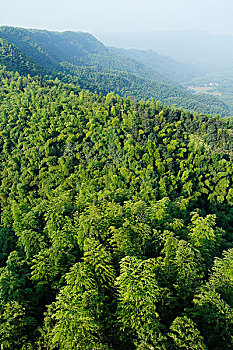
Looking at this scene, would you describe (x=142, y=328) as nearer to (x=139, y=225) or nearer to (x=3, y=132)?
(x=139, y=225)

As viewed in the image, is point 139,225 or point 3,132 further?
point 3,132

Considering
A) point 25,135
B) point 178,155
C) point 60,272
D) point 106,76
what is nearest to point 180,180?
point 178,155

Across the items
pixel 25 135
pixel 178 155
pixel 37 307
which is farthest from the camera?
pixel 25 135

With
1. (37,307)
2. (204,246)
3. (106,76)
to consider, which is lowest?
(37,307)

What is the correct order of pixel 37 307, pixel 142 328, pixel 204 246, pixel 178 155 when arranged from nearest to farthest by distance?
pixel 142 328, pixel 37 307, pixel 204 246, pixel 178 155

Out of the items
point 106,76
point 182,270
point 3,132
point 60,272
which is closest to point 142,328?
point 182,270

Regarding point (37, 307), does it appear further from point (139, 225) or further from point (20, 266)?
point (139, 225)

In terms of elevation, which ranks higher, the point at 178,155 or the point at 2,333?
the point at 178,155
